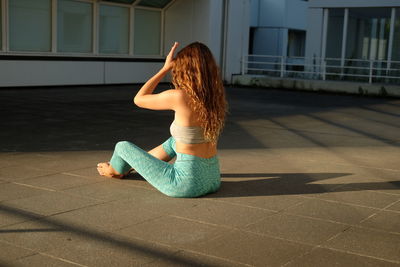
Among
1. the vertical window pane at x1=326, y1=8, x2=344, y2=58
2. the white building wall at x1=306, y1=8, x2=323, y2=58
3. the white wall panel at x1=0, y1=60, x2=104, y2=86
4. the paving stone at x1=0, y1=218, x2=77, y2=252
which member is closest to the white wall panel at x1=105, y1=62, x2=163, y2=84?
the white wall panel at x1=0, y1=60, x2=104, y2=86

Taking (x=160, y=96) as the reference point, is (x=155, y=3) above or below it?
above

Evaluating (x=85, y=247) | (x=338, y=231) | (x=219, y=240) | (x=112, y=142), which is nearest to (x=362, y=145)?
(x=112, y=142)

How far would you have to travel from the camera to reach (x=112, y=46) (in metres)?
20.9

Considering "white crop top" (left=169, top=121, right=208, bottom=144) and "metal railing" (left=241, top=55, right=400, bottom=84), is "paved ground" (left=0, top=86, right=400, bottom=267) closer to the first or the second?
"white crop top" (left=169, top=121, right=208, bottom=144)

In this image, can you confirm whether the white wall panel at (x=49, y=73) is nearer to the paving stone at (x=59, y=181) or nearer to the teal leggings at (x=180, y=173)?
the paving stone at (x=59, y=181)

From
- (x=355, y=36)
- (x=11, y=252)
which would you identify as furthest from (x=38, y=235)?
(x=355, y=36)

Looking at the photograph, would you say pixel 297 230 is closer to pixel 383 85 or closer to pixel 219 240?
pixel 219 240

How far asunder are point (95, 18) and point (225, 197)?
15.6 metres

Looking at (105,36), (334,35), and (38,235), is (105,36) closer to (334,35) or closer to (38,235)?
(334,35)

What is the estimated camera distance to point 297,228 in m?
4.53

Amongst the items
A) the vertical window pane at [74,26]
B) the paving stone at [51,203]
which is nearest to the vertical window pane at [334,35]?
the vertical window pane at [74,26]

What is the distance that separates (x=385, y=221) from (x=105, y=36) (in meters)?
16.9

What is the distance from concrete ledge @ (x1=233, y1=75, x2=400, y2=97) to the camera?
19125 millimetres

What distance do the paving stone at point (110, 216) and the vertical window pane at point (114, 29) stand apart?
1606 centimetres
